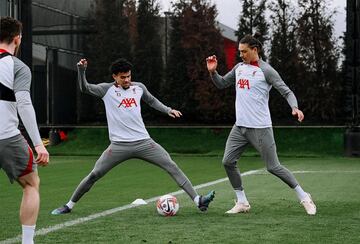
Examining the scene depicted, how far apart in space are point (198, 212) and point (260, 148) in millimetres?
1069

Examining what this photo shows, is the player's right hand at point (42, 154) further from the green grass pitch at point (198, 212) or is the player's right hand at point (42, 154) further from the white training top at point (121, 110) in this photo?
the white training top at point (121, 110)

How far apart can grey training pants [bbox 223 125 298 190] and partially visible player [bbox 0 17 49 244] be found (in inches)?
133

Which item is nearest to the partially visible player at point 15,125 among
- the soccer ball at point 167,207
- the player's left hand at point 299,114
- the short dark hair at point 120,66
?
the soccer ball at point 167,207

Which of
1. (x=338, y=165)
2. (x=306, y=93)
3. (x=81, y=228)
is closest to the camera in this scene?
(x=81, y=228)

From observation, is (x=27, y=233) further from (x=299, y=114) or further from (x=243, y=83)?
(x=243, y=83)

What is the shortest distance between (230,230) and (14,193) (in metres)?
5.36

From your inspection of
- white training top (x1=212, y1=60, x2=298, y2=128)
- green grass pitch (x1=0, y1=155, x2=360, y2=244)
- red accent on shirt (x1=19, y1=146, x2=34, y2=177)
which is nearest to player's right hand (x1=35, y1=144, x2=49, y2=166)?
red accent on shirt (x1=19, y1=146, x2=34, y2=177)

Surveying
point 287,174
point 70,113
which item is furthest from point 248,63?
point 70,113

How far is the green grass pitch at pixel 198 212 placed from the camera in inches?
282

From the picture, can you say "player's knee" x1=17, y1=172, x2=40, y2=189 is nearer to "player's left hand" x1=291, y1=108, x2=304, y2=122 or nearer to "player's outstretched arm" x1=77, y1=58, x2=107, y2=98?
"player's outstretched arm" x1=77, y1=58, x2=107, y2=98

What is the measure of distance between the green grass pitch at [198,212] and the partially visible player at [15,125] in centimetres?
89

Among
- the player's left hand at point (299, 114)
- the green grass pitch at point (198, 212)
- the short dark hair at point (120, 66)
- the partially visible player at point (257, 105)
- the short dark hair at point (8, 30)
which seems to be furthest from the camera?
the short dark hair at point (120, 66)

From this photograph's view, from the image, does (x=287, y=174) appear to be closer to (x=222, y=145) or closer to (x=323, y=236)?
(x=323, y=236)

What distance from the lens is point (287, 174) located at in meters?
8.96
